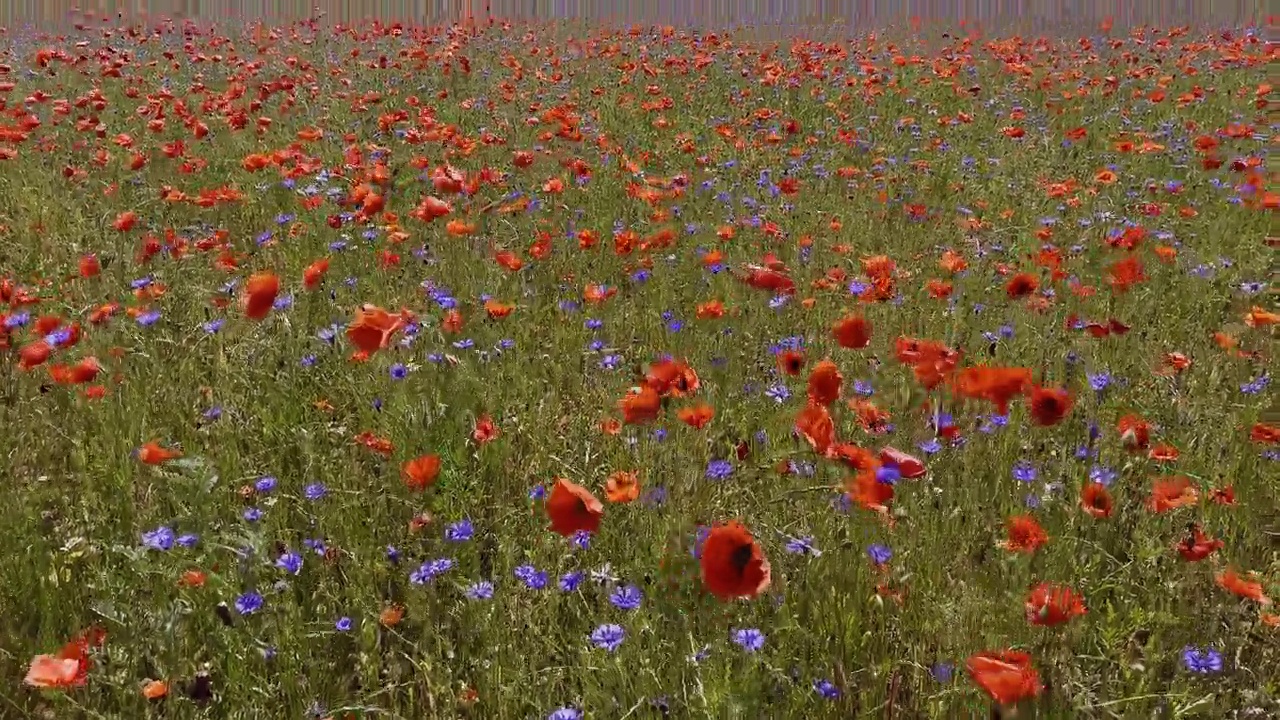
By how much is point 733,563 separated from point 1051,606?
686mm

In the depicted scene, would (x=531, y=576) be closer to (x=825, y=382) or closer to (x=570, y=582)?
(x=570, y=582)

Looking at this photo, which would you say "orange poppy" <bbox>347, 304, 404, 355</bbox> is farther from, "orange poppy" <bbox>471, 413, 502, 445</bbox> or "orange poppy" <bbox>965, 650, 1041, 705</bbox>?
"orange poppy" <bbox>965, 650, 1041, 705</bbox>

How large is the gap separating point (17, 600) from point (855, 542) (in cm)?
213

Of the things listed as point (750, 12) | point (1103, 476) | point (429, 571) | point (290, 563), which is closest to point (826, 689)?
point (429, 571)

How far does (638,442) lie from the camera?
2875 mm

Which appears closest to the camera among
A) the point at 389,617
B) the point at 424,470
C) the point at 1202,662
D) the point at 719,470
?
the point at 1202,662

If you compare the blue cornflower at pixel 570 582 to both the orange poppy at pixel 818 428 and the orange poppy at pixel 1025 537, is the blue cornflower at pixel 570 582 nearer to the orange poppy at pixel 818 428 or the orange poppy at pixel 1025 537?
the orange poppy at pixel 818 428

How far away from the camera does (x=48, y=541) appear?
250 centimetres

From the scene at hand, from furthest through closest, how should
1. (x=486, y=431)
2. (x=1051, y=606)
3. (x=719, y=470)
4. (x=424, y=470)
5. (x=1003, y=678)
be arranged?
(x=486, y=431), (x=719, y=470), (x=424, y=470), (x=1051, y=606), (x=1003, y=678)

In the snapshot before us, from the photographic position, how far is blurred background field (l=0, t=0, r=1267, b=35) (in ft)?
50.8

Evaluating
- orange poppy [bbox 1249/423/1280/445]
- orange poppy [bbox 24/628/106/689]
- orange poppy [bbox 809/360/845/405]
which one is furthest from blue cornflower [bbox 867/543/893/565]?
orange poppy [bbox 24/628/106/689]

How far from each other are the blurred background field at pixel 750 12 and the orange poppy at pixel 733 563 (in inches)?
562

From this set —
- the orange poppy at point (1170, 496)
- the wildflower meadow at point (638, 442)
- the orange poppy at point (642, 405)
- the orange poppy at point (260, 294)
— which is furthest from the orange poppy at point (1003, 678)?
the orange poppy at point (260, 294)

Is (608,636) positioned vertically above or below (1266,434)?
below
